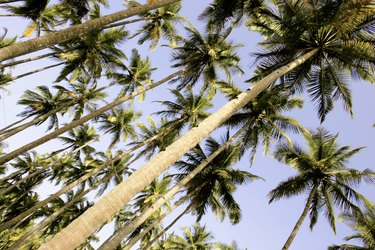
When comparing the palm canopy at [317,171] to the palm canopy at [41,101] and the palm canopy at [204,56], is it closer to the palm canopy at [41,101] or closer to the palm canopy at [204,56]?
the palm canopy at [204,56]

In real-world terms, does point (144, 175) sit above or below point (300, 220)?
above

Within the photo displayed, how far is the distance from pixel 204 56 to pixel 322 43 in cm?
809

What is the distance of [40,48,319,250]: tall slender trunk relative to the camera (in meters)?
3.45

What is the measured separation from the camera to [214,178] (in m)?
18.1

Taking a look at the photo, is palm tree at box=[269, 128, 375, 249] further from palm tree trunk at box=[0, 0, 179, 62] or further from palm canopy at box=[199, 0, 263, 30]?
palm tree trunk at box=[0, 0, 179, 62]

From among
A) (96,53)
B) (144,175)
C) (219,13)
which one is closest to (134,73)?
(96,53)

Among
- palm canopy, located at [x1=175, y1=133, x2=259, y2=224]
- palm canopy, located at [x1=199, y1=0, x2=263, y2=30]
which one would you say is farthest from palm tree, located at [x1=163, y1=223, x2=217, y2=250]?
palm canopy, located at [x1=199, y1=0, x2=263, y2=30]

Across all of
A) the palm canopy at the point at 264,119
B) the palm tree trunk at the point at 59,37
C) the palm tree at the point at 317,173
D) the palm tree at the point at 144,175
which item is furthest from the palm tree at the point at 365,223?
the palm tree trunk at the point at 59,37

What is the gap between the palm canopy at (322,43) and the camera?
37.0 ft

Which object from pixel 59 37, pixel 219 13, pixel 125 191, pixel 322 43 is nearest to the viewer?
pixel 125 191

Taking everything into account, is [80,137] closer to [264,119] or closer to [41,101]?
[41,101]

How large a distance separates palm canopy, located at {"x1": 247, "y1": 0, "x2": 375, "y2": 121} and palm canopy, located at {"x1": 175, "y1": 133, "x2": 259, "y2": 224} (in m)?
5.84

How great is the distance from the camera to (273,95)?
1675 centimetres

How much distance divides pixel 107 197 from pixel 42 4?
14.8 m
